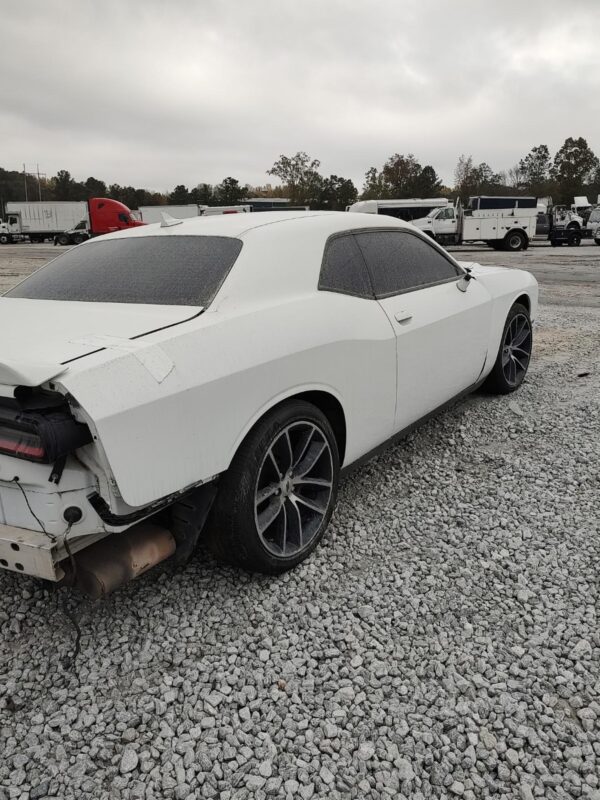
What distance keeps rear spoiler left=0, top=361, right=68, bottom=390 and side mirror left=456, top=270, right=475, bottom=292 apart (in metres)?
2.89

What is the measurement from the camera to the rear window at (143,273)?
261 cm

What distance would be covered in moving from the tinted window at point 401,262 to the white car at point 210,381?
0.5 inches

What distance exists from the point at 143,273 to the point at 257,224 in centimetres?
62

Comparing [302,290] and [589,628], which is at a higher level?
[302,290]

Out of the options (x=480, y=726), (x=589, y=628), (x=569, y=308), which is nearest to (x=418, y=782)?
(x=480, y=726)

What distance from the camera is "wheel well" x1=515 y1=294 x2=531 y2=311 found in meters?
5.01

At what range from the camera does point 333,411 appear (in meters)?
2.90

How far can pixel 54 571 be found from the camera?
1966mm

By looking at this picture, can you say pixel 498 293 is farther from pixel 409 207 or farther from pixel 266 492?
pixel 409 207

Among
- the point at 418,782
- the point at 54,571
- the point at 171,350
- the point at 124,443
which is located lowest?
the point at 418,782

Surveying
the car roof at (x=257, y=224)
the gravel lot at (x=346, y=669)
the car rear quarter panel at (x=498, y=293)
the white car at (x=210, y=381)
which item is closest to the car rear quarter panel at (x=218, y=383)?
the white car at (x=210, y=381)

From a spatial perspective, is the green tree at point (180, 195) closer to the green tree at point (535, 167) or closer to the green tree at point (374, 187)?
the green tree at point (374, 187)

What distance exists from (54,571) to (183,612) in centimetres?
68

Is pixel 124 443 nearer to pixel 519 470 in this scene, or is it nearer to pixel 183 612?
pixel 183 612
